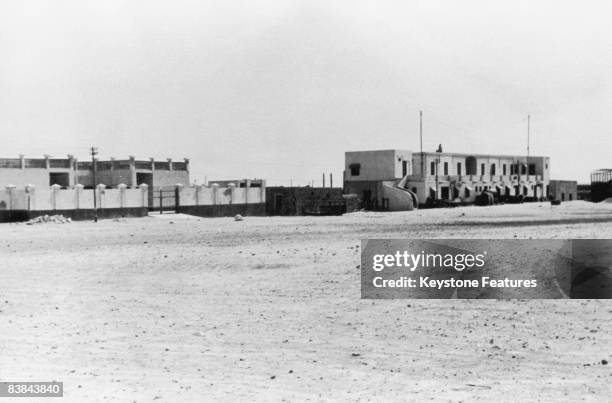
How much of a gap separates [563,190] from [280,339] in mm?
84074

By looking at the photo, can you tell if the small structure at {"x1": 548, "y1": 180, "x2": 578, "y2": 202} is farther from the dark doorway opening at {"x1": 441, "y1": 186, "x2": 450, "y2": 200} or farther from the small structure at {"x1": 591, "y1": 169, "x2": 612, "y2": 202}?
the dark doorway opening at {"x1": 441, "y1": 186, "x2": 450, "y2": 200}

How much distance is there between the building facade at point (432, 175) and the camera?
68.8 m

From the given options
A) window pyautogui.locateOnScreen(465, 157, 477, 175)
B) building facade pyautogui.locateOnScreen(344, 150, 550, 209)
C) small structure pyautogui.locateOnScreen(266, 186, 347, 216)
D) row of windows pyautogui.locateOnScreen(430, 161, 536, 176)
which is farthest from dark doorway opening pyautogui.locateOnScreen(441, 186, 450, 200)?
small structure pyautogui.locateOnScreen(266, 186, 347, 216)

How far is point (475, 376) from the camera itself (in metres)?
9.40

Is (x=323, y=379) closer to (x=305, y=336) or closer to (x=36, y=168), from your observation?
(x=305, y=336)

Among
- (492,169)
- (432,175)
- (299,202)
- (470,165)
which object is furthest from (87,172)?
(492,169)

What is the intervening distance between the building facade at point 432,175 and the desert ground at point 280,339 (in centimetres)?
4976

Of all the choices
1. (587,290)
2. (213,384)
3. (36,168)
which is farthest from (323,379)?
(36,168)

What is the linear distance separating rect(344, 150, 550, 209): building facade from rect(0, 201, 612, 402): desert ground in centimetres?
4976

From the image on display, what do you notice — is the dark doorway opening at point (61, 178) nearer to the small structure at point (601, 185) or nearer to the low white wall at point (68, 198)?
the low white wall at point (68, 198)

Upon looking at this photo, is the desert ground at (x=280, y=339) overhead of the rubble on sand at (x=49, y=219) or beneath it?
beneath

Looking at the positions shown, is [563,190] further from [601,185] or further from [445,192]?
[445,192]

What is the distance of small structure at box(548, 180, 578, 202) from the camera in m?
87.8

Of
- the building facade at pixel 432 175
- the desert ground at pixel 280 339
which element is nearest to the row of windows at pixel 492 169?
the building facade at pixel 432 175
